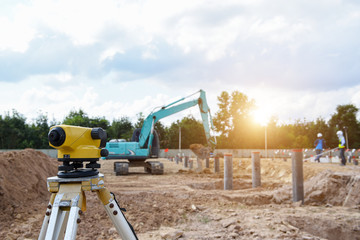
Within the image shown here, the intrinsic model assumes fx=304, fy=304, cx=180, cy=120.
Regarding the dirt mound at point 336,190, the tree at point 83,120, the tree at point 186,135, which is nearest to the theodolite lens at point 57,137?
the dirt mound at point 336,190

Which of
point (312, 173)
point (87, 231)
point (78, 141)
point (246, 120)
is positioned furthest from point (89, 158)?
point (246, 120)

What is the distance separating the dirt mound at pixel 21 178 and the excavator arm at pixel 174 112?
722 cm

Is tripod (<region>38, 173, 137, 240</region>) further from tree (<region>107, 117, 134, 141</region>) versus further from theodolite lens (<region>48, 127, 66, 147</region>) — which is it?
tree (<region>107, 117, 134, 141</region>)

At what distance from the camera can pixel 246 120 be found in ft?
164

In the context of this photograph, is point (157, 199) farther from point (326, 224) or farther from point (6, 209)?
point (326, 224)

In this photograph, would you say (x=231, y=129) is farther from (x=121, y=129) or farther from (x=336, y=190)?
(x=336, y=190)

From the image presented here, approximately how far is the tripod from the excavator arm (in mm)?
13345

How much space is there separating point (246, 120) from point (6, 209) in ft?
153

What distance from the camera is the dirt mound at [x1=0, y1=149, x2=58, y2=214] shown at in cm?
608

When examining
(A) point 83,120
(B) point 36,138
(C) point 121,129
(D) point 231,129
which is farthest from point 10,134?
(D) point 231,129

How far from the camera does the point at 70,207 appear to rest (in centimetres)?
216

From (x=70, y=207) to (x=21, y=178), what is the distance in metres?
5.84

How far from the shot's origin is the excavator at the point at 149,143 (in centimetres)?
1557

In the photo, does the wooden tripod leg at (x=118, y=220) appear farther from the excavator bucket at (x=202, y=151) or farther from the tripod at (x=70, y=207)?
the excavator bucket at (x=202, y=151)
